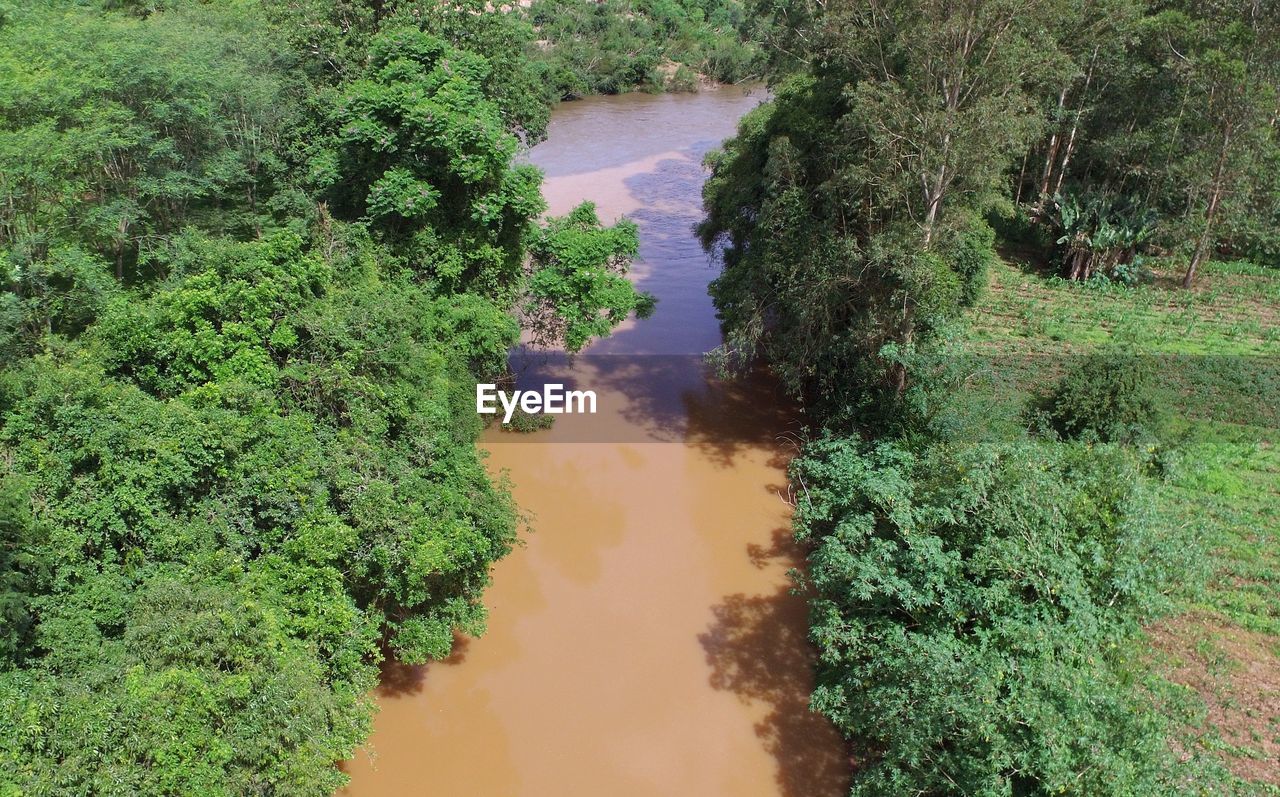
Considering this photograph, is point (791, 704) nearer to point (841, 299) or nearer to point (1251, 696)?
point (1251, 696)

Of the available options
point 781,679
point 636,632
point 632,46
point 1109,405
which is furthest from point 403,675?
point 632,46

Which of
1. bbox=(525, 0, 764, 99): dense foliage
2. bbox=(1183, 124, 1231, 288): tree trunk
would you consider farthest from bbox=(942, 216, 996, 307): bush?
bbox=(525, 0, 764, 99): dense foliage

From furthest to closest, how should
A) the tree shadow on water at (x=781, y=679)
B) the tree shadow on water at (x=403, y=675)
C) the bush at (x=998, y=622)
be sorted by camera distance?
the tree shadow on water at (x=403, y=675) → the tree shadow on water at (x=781, y=679) → the bush at (x=998, y=622)

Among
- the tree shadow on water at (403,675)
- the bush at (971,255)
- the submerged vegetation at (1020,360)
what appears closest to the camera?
the submerged vegetation at (1020,360)

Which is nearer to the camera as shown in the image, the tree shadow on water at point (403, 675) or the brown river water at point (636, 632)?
the brown river water at point (636, 632)

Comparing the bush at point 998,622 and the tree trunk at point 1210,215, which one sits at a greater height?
the tree trunk at point 1210,215

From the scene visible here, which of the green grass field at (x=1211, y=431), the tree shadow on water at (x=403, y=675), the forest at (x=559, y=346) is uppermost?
the forest at (x=559, y=346)

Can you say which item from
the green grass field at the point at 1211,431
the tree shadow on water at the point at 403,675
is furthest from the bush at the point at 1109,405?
the tree shadow on water at the point at 403,675

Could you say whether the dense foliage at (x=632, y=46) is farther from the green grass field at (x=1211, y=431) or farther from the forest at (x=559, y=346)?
the green grass field at (x=1211, y=431)
